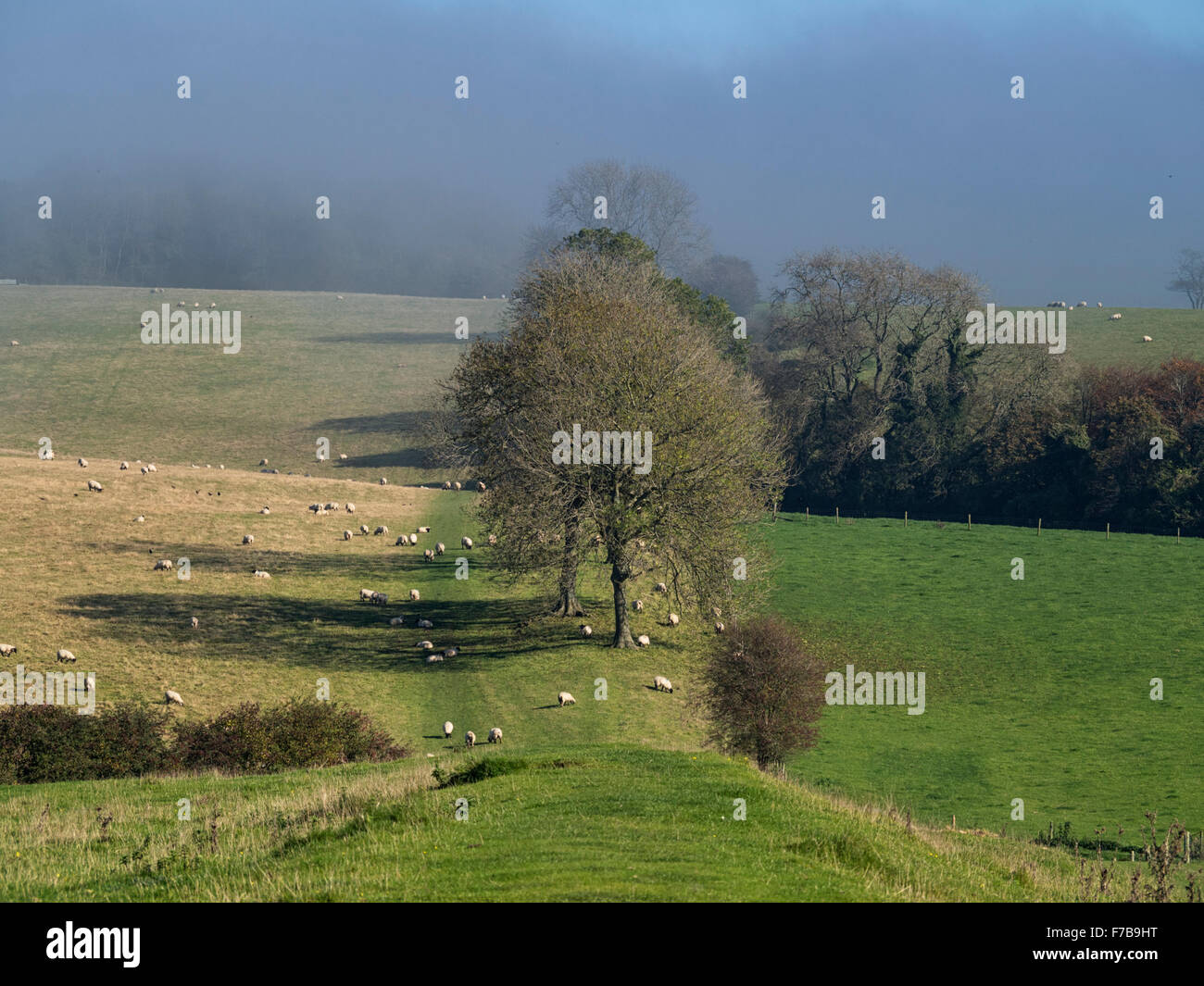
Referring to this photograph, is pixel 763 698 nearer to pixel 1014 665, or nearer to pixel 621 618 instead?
pixel 621 618

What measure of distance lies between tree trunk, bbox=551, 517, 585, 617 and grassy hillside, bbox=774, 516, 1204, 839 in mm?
11531

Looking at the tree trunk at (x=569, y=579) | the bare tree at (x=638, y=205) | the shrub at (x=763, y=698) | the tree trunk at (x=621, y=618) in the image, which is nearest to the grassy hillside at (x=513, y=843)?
the shrub at (x=763, y=698)

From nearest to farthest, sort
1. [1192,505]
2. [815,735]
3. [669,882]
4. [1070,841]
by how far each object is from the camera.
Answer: [669,882] → [1070,841] → [815,735] → [1192,505]

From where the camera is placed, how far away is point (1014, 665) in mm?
48875

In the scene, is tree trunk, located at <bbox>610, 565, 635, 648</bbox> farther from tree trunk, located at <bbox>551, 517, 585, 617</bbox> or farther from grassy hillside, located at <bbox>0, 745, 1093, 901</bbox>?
grassy hillside, located at <bbox>0, 745, 1093, 901</bbox>

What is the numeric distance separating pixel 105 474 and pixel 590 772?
59053 mm

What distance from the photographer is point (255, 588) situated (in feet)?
173

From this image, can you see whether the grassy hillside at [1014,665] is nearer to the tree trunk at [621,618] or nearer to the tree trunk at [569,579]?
the tree trunk at [621,618]

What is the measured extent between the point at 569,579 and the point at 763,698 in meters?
18.4

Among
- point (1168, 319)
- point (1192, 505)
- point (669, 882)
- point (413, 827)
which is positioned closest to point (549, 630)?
point (413, 827)

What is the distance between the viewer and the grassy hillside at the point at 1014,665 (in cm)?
3444

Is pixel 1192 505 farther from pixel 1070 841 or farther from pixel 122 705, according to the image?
pixel 122 705

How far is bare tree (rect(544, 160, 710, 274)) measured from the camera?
13712 centimetres

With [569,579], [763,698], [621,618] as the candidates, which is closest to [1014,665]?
[621,618]
